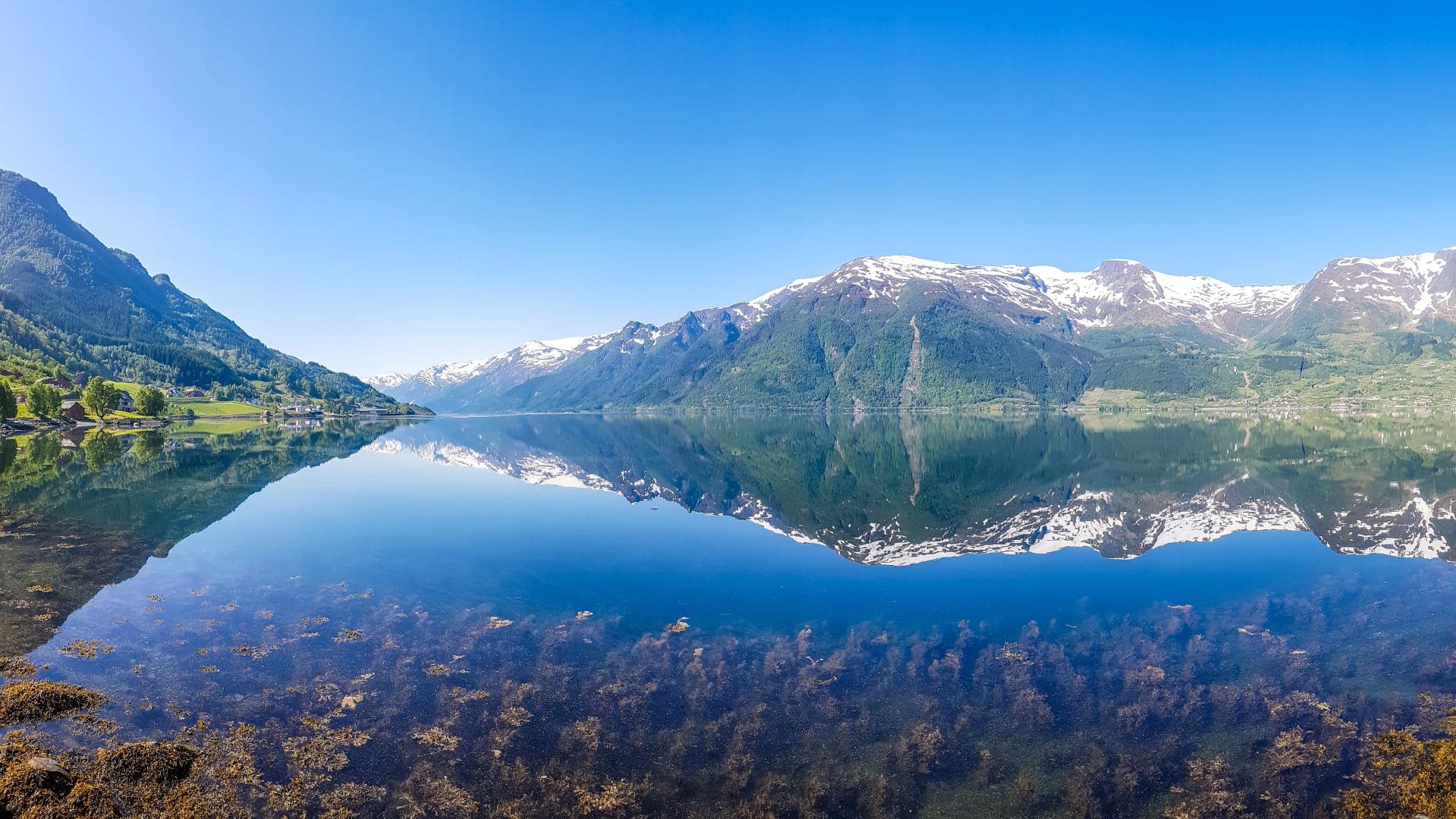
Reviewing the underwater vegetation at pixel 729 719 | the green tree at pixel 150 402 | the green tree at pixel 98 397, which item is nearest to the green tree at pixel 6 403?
the green tree at pixel 98 397

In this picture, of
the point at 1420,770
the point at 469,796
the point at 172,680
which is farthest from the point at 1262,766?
the point at 172,680

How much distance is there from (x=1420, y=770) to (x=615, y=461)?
84.5 metres

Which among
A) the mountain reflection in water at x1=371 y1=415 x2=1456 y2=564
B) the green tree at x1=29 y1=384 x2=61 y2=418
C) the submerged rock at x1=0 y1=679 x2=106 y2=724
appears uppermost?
the green tree at x1=29 y1=384 x2=61 y2=418

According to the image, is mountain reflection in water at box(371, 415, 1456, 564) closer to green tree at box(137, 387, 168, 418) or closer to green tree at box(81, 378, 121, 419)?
green tree at box(81, 378, 121, 419)

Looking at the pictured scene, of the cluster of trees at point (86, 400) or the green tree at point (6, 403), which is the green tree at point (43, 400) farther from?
the green tree at point (6, 403)

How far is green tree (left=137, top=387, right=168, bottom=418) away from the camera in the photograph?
167 m

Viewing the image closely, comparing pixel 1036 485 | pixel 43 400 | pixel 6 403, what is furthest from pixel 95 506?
pixel 43 400


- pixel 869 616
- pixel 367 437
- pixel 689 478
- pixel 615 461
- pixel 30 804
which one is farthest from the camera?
pixel 367 437

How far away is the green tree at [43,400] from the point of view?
136375 millimetres

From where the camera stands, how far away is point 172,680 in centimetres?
1888

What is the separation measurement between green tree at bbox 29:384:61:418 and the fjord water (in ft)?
378

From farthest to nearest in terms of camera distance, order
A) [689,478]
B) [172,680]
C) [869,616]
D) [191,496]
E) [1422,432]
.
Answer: [1422,432] → [689,478] → [191,496] → [869,616] → [172,680]

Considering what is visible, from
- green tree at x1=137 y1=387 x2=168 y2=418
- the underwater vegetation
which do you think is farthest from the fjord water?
green tree at x1=137 y1=387 x2=168 y2=418

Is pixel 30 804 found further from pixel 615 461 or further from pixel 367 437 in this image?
pixel 367 437
